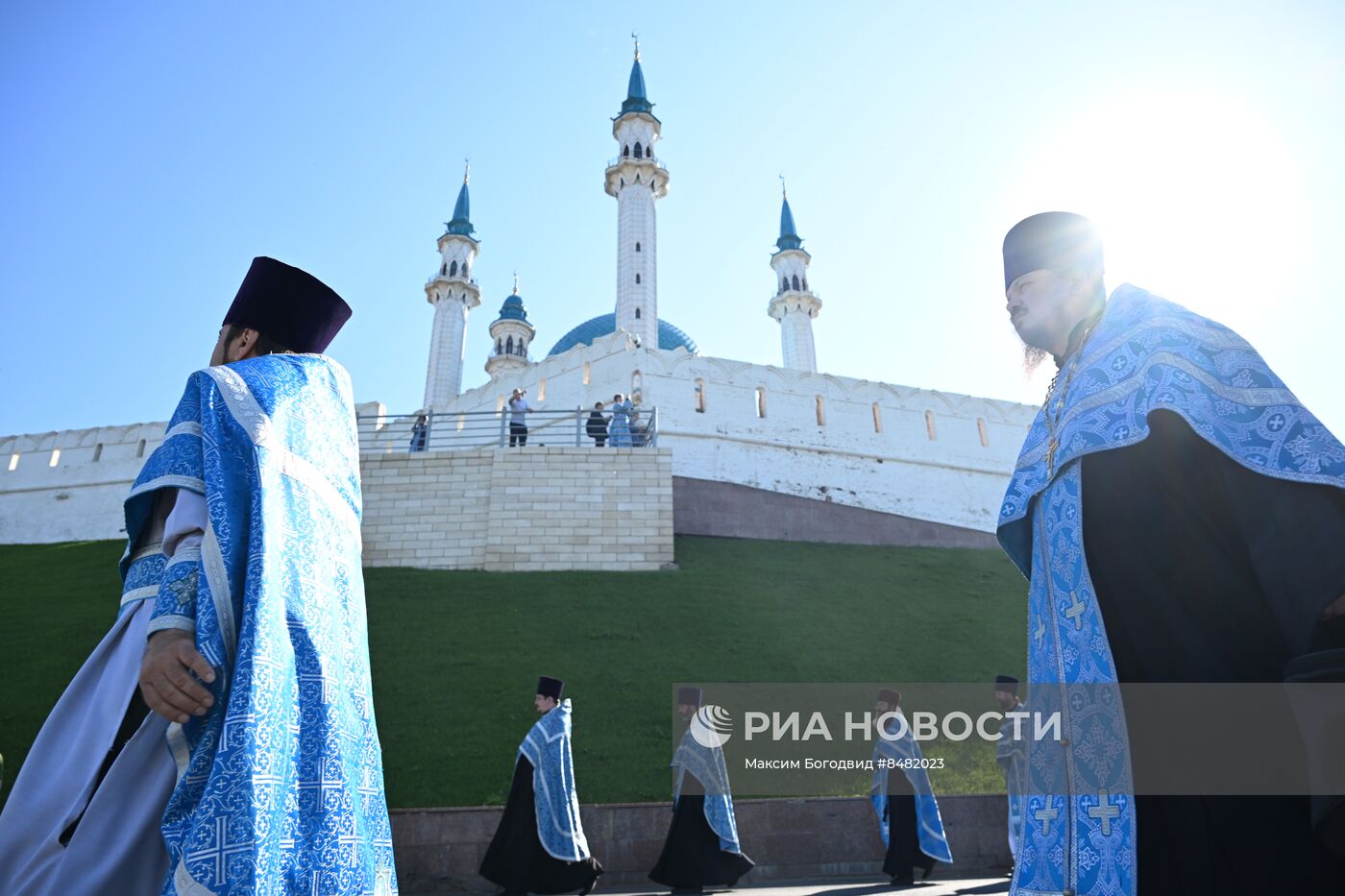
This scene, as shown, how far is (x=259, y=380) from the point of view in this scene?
230cm

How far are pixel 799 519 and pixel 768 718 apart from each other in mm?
9257

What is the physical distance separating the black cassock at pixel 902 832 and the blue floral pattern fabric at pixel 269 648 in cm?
620

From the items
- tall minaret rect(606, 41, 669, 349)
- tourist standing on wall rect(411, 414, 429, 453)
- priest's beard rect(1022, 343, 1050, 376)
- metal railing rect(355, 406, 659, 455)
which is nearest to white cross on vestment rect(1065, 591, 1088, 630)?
priest's beard rect(1022, 343, 1050, 376)

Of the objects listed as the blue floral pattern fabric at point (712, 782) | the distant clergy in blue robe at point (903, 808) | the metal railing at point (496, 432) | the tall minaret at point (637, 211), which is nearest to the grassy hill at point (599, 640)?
the blue floral pattern fabric at point (712, 782)

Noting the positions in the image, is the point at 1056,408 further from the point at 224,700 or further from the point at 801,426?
the point at 801,426

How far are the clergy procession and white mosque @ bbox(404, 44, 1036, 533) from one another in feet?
67.9

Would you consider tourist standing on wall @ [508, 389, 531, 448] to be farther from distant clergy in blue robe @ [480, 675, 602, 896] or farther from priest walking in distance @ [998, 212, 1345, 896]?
priest walking in distance @ [998, 212, 1345, 896]

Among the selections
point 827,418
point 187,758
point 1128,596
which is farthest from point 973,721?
point 827,418

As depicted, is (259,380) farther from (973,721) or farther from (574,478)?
(574,478)

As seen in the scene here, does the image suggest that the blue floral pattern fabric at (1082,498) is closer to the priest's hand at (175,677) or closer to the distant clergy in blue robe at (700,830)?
the priest's hand at (175,677)

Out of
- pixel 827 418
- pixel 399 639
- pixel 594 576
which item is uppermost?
pixel 827 418

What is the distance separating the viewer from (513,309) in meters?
41.1

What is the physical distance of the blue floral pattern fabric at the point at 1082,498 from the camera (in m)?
1.78

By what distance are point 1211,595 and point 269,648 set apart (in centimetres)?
196
